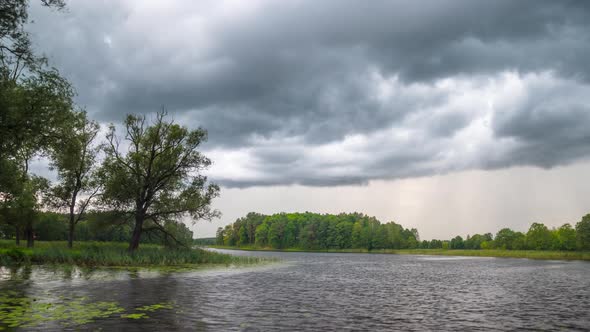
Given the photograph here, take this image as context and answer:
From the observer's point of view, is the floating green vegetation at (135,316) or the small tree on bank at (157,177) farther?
the small tree on bank at (157,177)

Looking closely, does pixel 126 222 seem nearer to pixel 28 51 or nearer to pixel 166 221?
pixel 166 221

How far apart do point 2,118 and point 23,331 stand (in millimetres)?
17785

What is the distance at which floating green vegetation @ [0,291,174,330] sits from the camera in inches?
627

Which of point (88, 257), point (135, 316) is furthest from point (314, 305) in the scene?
point (88, 257)

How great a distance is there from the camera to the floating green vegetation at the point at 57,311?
15.9m

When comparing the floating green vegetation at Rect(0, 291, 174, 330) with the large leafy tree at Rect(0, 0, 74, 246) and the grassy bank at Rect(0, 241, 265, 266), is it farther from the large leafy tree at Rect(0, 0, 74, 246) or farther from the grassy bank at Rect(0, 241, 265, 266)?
the grassy bank at Rect(0, 241, 265, 266)

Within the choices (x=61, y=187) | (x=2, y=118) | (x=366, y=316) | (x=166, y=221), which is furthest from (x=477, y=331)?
(x=61, y=187)

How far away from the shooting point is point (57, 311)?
18266 millimetres

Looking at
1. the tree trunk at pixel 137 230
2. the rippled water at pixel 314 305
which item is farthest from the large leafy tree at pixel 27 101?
the tree trunk at pixel 137 230

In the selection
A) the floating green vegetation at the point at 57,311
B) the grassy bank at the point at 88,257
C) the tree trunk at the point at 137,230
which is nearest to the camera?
the floating green vegetation at the point at 57,311

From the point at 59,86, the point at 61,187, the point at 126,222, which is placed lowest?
the point at 126,222

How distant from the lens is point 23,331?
14.1 m

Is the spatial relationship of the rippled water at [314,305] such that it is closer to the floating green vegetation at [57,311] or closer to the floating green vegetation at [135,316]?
the floating green vegetation at [135,316]

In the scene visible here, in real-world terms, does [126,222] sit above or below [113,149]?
below
